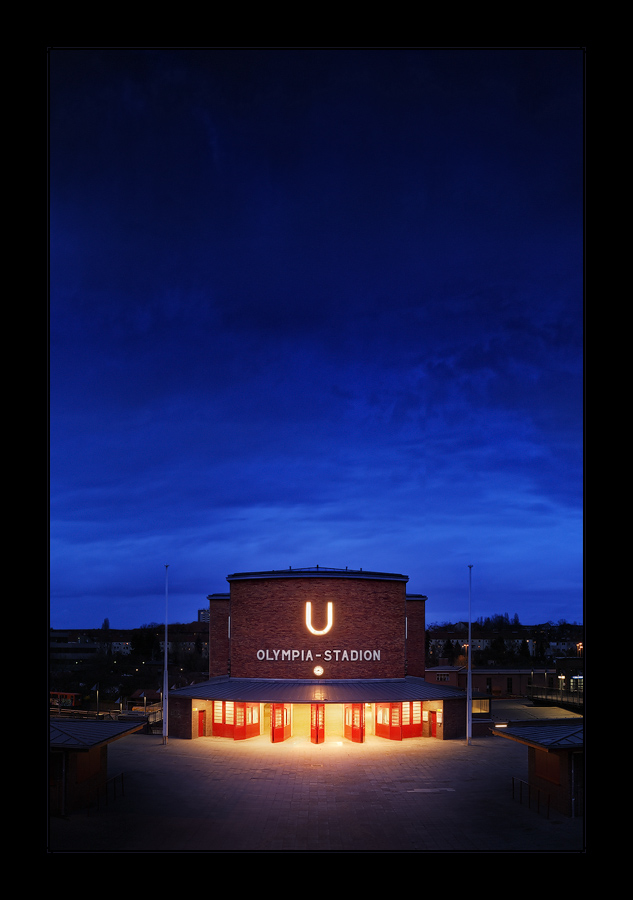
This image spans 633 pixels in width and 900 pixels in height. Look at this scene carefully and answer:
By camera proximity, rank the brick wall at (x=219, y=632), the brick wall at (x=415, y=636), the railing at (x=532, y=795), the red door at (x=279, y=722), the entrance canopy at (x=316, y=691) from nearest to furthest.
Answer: the railing at (x=532, y=795) < the entrance canopy at (x=316, y=691) < the red door at (x=279, y=722) < the brick wall at (x=219, y=632) < the brick wall at (x=415, y=636)

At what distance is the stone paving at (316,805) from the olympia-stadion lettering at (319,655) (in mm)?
4958

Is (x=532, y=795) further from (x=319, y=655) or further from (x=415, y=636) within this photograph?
(x=415, y=636)

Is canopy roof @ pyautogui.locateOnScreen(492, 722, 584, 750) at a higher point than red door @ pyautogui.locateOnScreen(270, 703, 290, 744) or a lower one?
higher

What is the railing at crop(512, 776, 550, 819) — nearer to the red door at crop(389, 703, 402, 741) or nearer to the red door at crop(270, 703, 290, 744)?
the red door at crop(389, 703, 402, 741)

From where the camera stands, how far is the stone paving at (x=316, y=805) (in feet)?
62.0

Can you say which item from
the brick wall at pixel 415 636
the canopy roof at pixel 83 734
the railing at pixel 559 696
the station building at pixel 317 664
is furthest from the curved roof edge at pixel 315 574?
the railing at pixel 559 696

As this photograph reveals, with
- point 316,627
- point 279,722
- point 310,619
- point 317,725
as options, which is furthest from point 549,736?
point 279,722

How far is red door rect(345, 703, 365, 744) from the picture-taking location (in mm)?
35469

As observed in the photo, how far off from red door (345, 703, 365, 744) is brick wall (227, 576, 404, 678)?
217cm

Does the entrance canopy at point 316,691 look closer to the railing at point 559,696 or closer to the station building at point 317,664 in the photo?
the station building at point 317,664

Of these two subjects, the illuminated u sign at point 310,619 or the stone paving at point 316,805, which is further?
the illuminated u sign at point 310,619

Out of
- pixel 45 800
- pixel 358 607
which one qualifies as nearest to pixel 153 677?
pixel 358 607

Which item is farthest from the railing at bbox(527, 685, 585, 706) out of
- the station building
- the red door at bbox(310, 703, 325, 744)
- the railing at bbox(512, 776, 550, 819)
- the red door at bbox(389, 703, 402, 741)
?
the railing at bbox(512, 776, 550, 819)

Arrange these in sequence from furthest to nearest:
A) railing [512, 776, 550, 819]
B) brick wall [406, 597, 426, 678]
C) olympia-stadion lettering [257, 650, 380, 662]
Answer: brick wall [406, 597, 426, 678]
olympia-stadion lettering [257, 650, 380, 662]
railing [512, 776, 550, 819]
